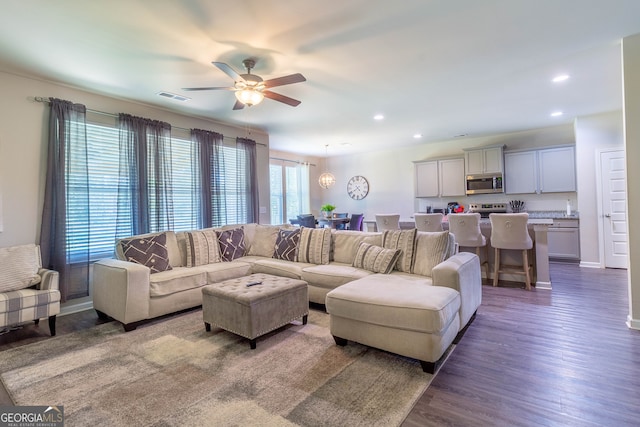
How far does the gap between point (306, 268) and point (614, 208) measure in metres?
5.49

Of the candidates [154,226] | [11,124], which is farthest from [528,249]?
[11,124]

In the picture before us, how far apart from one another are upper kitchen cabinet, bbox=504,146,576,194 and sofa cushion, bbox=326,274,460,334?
4949 millimetres

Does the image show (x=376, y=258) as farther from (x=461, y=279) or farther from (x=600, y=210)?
(x=600, y=210)

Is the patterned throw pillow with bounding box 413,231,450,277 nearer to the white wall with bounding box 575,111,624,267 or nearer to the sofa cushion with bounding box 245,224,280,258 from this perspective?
the sofa cushion with bounding box 245,224,280,258

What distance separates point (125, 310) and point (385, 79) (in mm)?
3806

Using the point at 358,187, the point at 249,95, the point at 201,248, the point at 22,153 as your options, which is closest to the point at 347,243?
the point at 201,248

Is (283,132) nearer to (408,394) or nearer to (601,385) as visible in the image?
(408,394)

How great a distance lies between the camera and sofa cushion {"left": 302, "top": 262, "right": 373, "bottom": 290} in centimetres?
336

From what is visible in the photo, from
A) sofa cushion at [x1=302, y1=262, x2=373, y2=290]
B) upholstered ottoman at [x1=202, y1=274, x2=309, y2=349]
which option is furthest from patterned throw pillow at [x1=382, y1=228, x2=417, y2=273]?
upholstered ottoman at [x1=202, y1=274, x2=309, y2=349]

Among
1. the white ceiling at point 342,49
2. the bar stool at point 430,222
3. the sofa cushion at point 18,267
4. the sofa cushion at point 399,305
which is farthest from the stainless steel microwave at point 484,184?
the sofa cushion at point 18,267

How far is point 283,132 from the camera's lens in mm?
6141

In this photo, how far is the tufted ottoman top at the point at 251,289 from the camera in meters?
2.67

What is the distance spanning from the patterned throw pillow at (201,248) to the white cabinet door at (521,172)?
19.3ft

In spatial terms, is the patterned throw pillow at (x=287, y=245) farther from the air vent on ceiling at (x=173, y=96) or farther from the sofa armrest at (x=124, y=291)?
the air vent on ceiling at (x=173, y=96)
